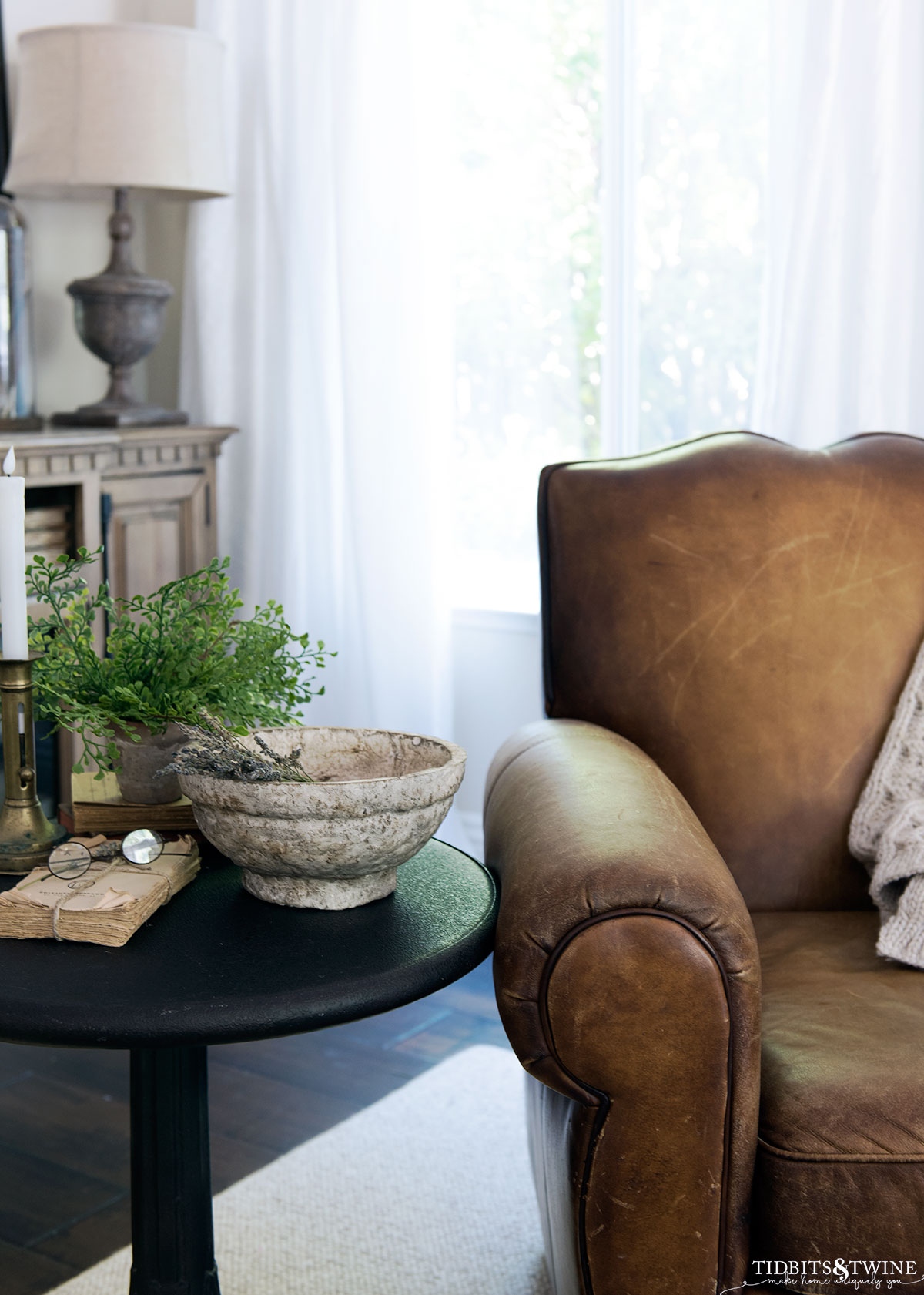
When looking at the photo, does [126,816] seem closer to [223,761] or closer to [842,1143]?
[223,761]

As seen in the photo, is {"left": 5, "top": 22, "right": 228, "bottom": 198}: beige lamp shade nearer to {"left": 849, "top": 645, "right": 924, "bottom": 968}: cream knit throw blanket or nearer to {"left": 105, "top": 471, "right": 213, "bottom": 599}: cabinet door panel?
{"left": 105, "top": 471, "right": 213, "bottom": 599}: cabinet door panel

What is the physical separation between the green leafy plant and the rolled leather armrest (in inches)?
12.6

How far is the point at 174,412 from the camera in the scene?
8.89 feet

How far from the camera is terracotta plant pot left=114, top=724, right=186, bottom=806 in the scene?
1179 millimetres

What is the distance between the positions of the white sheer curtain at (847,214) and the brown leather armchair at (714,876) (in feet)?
1.52

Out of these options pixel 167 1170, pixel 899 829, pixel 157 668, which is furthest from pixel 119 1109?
pixel 899 829

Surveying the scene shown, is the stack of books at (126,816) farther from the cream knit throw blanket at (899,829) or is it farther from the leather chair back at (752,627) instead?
the cream knit throw blanket at (899,829)

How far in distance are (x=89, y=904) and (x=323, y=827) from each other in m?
0.19

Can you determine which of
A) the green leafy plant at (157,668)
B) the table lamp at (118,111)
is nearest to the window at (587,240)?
the table lamp at (118,111)

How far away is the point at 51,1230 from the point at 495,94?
2.19 metres

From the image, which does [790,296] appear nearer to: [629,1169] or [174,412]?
[174,412]

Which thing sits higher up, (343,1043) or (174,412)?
(174,412)

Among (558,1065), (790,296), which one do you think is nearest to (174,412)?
(790,296)

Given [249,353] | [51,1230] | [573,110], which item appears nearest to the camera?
[51,1230]
